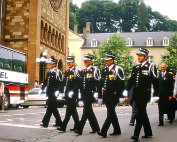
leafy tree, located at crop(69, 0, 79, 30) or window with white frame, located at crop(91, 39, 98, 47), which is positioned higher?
leafy tree, located at crop(69, 0, 79, 30)

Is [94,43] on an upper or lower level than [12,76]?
upper

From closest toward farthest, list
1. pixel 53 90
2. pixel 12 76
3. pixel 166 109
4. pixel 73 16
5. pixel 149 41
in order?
pixel 53 90, pixel 166 109, pixel 12 76, pixel 149 41, pixel 73 16

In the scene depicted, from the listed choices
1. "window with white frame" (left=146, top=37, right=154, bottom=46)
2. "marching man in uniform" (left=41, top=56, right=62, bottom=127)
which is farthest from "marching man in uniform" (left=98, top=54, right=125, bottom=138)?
"window with white frame" (left=146, top=37, right=154, bottom=46)

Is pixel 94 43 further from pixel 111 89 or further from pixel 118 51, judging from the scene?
pixel 111 89

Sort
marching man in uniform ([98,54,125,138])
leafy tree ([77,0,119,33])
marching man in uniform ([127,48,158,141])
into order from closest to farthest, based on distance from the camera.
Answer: marching man in uniform ([127,48,158,141])
marching man in uniform ([98,54,125,138])
leafy tree ([77,0,119,33])

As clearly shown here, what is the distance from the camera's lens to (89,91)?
10281 millimetres

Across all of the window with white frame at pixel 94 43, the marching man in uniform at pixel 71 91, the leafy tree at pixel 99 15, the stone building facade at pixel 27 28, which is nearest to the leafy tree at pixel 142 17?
the leafy tree at pixel 99 15

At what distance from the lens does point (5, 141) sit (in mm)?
9156

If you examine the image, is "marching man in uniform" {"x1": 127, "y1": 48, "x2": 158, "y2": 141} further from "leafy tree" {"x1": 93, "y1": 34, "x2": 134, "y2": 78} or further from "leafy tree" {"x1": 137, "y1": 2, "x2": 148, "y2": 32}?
"leafy tree" {"x1": 137, "y1": 2, "x2": 148, "y2": 32}

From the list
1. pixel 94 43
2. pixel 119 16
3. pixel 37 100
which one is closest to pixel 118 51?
pixel 94 43

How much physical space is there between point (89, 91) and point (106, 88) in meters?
0.78

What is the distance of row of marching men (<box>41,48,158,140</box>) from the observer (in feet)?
29.6

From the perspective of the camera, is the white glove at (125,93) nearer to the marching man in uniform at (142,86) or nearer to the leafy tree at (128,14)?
the marching man in uniform at (142,86)

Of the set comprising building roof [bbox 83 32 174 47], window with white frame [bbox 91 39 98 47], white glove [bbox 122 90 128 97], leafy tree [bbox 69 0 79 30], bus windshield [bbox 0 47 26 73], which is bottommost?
white glove [bbox 122 90 128 97]
